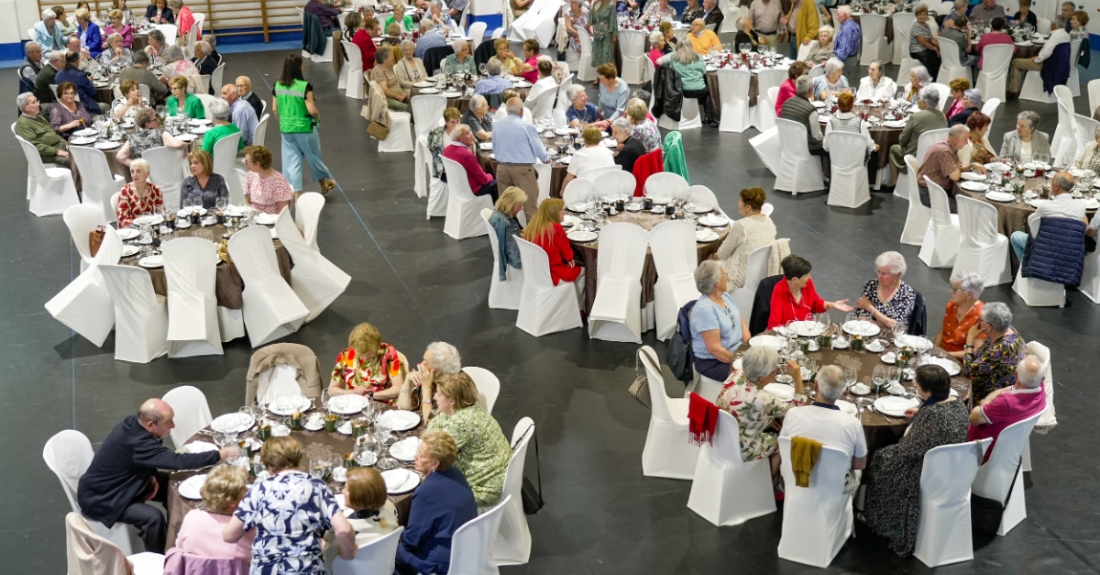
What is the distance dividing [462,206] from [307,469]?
4.89m

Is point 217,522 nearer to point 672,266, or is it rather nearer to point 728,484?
point 728,484

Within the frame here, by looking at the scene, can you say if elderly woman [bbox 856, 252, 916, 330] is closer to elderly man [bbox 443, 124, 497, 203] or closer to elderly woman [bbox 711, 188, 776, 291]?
elderly woman [bbox 711, 188, 776, 291]

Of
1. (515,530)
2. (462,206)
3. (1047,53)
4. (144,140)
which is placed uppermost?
(1047,53)

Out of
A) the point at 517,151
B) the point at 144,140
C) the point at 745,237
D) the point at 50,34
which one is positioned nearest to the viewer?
the point at 745,237

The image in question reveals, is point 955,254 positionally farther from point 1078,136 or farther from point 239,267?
point 239,267

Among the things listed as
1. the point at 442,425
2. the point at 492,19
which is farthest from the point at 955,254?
the point at 492,19

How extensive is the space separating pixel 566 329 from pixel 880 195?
4621 mm

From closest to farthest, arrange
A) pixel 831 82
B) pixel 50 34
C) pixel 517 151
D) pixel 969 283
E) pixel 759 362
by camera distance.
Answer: pixel 759 362
pixel 969 283
pixel 517 151
pixel 831 82
pixel 50 34

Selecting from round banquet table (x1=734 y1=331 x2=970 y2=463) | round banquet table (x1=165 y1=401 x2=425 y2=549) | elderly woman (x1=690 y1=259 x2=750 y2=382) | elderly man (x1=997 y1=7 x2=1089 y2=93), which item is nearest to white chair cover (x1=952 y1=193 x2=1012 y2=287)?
round banquet table (x1=734 y1=331 x2=970 y2=463)

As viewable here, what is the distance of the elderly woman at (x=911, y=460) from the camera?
4996 mm

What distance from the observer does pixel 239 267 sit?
740 centimetres

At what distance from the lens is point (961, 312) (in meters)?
6.27

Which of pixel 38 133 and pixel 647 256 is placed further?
pixel 38 133

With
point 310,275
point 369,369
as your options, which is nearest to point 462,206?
point 310,275
